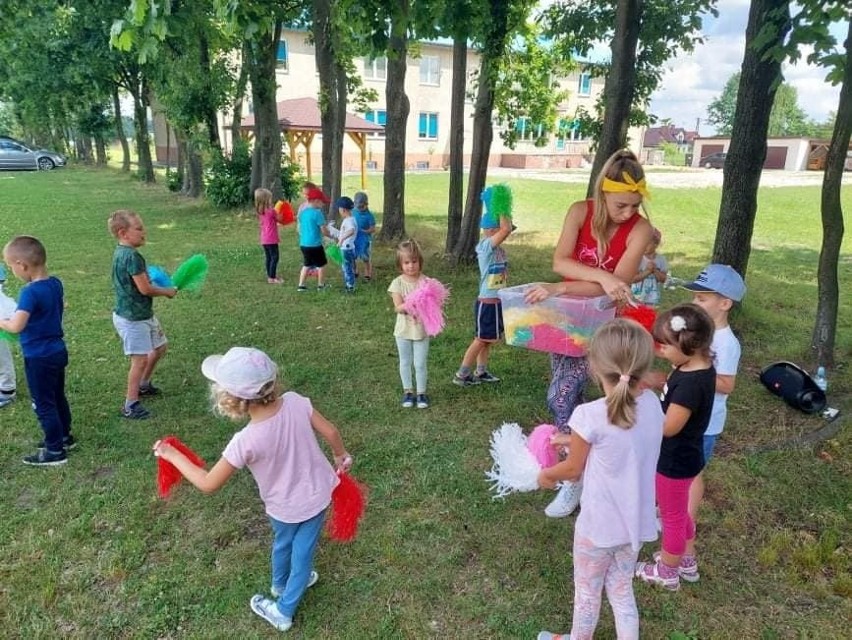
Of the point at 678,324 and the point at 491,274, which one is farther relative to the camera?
the point at 491,274

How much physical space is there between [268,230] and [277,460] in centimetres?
679

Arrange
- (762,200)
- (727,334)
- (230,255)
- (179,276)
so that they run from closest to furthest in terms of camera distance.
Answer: (727,334), (179,276), (230,255), (762,200)

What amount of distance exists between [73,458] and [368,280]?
214 inches

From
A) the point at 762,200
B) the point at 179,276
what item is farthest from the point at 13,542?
the point at 762,200

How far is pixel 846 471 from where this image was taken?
400cm

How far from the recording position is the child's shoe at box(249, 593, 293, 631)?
108 inches

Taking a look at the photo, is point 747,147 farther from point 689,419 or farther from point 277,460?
point 277,460

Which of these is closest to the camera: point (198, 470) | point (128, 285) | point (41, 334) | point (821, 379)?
point (198, 470)

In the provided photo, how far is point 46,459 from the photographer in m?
4.06

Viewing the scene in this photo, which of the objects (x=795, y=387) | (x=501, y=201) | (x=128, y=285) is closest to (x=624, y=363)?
(x=501, y=201)

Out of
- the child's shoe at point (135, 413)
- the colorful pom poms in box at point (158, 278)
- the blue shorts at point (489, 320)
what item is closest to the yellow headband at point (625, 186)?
the blue shorts at point (489, 320)

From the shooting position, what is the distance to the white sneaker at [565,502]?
355cm

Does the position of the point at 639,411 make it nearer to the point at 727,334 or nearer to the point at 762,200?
the point at 727,334

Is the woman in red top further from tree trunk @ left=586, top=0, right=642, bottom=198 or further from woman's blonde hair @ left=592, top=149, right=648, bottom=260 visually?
tree trunk @ left=586, top=0, right=642, bottom=198
